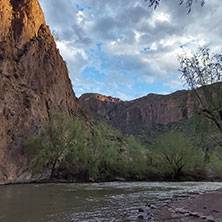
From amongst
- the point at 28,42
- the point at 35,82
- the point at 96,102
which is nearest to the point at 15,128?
the point at 35,82

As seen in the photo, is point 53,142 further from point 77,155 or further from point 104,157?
point 104,157

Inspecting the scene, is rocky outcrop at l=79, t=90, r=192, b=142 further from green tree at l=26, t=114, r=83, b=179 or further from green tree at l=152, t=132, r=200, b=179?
green tree at l=26, t=114, r=83, b=179

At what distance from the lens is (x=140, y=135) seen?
83.1 meters

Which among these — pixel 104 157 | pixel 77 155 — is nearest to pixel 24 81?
pixel 77 155

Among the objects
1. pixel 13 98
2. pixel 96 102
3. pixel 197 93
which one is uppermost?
pixel 96 102

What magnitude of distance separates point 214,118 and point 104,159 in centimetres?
1930

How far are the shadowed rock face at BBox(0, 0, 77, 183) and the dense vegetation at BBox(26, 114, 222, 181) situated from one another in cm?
213

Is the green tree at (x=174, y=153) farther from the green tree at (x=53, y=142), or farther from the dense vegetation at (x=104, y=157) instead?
the green tree at (x=53, y=142)

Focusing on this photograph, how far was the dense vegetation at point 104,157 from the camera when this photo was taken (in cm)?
2833

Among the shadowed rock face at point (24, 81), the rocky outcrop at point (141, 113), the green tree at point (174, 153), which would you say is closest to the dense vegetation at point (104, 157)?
the green tree at point (174, 153)

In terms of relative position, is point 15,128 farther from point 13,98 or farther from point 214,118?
point 214,118

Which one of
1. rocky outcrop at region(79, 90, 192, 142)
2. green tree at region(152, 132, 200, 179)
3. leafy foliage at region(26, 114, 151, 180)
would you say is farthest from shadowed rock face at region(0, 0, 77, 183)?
rocky outcrop at region(79, 90, 192, 142)

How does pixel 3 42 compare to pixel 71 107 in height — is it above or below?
above

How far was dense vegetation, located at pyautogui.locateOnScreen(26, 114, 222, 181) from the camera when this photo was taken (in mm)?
28328
